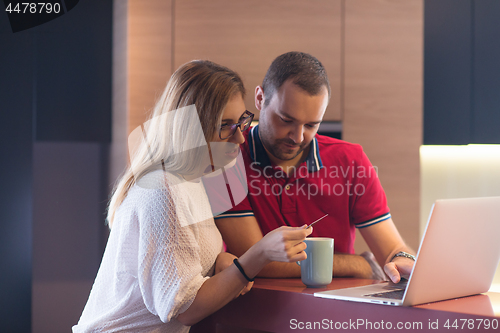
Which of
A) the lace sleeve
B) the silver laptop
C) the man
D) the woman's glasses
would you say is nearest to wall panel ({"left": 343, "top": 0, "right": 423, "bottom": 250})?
the man

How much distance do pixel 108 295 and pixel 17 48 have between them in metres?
1.80

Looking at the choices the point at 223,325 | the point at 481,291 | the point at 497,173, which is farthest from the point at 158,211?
the point at 497,173

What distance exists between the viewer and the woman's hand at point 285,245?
0.89m

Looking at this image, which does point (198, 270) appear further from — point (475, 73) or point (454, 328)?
point (475, 73)

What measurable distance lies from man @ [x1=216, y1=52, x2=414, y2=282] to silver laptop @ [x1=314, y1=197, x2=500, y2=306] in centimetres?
43

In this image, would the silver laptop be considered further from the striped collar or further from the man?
the striped collar

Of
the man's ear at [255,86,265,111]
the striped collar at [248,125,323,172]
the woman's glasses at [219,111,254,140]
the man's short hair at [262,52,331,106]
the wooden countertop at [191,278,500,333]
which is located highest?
the man's short hair at [262,52,331,106]

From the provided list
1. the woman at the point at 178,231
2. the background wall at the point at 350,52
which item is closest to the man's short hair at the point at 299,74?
the woman at the point at 178,231

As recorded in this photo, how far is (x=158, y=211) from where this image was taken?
93 centimetres

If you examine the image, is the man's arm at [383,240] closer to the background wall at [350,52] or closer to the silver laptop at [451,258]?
the silver laptop at [451,258]

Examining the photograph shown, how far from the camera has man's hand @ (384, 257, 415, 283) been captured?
100cm

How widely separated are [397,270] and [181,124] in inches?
24.4

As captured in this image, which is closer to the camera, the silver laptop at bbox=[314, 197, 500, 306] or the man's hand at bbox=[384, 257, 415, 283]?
the silver laptop at bbox=[314, 197, 500, 306]

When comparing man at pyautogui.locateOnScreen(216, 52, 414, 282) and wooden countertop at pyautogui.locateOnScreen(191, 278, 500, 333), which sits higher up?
man at pyautogui.locateOnScreen(216, 52, 414, 282)
